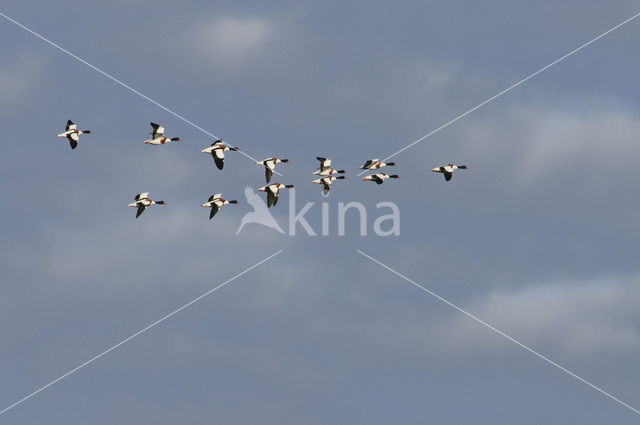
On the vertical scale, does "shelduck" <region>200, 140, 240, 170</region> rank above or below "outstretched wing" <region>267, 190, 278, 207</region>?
above

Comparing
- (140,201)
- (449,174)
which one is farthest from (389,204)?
(140,201)

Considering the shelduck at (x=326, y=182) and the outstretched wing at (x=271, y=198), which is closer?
the outstretched wing at (x=271, y=198)

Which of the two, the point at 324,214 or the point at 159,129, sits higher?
the point at 159,129

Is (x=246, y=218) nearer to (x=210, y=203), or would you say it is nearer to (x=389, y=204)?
(x=210, y=203)

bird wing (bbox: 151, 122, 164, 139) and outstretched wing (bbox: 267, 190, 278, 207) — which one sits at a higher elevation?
Answer: bird wing (bbox: 151, 122, 164, 139)

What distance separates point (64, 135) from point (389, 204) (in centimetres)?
4068

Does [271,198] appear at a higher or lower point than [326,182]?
lower

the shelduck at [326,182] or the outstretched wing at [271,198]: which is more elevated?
the shelduck at [326,182]

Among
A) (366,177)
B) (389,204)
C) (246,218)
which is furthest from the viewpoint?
(389,204)

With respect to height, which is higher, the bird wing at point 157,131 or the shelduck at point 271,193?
the bird wing at point 157,131

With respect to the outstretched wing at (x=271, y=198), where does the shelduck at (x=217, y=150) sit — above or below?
above

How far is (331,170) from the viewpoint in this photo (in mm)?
124812

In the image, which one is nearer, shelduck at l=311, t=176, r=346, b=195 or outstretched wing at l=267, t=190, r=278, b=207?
outstretched wing at l=267, t=190, r=278, b=207

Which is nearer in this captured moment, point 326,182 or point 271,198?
point 271,198
